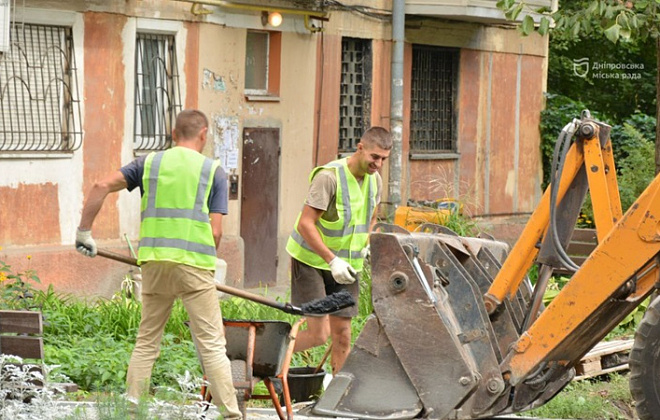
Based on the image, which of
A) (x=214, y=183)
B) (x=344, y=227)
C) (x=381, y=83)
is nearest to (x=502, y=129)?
(x=381, y=83)

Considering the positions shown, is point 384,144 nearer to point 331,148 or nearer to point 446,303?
point 446,303

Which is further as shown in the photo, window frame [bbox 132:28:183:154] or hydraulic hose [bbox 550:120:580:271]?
window frame [bbox 132:28:183:154]

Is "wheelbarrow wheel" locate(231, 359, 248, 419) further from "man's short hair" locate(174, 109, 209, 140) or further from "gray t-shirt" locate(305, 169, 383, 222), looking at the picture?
"gray t-shirt" locate(305, 169, 383, 222)

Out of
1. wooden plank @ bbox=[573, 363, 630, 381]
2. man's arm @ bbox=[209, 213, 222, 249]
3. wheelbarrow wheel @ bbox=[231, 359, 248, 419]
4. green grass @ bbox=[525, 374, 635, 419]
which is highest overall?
man's arm @ bbox=[209, 213, 222, 249]

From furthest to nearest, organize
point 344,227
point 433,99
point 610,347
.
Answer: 1. point 433,99
2. point 610,347
3. point 344,227

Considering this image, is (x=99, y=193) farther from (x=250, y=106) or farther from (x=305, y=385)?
(x=250, y=106)

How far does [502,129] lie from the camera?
71.1 ft

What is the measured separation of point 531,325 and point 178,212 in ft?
6.31

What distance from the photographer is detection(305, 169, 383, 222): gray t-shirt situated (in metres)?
8.68

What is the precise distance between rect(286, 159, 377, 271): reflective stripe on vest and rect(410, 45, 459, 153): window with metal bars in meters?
10.9

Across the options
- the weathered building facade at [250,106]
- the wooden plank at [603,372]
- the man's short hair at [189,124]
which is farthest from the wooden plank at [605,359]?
the weathered building facade at [250,106]

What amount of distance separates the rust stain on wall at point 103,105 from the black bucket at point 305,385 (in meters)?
6.66

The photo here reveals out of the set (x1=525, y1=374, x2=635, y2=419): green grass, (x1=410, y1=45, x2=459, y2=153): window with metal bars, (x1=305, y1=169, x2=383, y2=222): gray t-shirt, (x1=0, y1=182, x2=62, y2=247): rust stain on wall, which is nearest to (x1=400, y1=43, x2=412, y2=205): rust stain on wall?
(x1=410, y1=45, x2=459, y2=153): window with metal bars

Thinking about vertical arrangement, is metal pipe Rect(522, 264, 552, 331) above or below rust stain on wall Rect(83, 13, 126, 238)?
below
